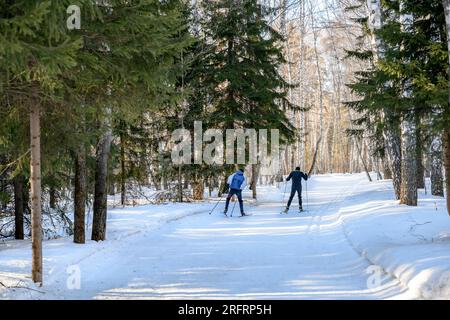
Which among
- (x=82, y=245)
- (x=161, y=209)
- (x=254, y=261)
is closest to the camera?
(x=254, y=261)

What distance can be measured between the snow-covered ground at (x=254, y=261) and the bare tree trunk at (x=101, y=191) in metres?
0.48

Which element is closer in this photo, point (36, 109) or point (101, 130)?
point (36, 109)

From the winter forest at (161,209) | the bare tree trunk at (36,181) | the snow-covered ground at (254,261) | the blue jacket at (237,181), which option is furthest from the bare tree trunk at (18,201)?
the blue jacket at (237,181)

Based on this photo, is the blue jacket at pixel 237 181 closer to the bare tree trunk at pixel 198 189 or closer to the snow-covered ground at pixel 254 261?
the snow-covered ground at pixel 254 261

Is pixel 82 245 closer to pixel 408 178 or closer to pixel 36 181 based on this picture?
pixel 36 181

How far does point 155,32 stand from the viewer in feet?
21.6

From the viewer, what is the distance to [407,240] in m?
9.59

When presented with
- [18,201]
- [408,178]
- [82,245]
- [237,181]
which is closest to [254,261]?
[82,245]

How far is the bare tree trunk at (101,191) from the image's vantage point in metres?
11.1

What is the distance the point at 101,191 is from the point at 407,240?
7.23 meters

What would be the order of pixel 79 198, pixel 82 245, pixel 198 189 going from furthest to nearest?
pixel 198 189
pixel 79 198
pixel 82 245
